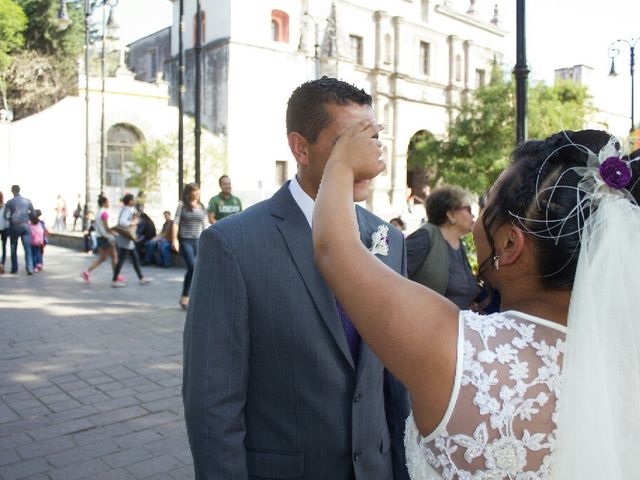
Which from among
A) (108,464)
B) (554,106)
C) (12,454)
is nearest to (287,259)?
(108,464)

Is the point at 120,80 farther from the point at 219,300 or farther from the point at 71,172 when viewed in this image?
the point at 219,300

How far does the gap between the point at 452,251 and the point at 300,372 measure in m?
3.26

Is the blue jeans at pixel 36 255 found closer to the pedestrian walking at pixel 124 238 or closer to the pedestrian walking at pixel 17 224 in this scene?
the pedestrian walking at pixel 17 224

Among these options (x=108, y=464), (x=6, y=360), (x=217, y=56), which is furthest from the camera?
(x=217, y=56)

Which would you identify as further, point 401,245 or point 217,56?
point 217,56

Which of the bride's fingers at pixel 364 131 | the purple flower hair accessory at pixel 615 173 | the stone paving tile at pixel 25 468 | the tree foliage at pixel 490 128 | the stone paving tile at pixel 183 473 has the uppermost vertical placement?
the tree foliage at pixel 490 128

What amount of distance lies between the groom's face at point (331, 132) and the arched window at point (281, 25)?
3469cm

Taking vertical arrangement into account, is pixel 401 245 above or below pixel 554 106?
below

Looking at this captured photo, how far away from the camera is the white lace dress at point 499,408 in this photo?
134cm

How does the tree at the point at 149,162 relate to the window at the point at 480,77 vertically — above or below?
below

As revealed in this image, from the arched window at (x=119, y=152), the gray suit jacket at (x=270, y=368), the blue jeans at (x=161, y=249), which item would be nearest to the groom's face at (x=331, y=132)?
the gray suit jacket at (x=270, y=368)

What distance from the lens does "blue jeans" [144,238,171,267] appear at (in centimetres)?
1500

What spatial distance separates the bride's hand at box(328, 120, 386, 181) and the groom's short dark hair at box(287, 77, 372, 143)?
2.45 feet

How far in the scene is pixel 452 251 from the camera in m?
4.99
